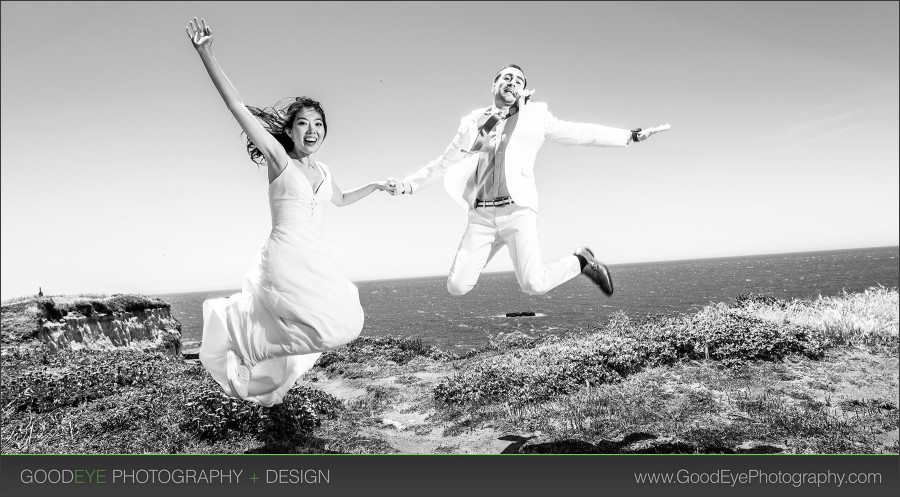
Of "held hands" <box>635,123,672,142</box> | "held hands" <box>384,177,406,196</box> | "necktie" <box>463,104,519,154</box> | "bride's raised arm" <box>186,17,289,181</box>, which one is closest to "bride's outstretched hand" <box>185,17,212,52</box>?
"bride's raised arm" <box>186,17,289,181</box>

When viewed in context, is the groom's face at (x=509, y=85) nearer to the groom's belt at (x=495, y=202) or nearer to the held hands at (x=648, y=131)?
the groom's belt at (x=495, y=202)

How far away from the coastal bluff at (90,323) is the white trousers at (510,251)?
13.6m

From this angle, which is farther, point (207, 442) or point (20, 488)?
point (207, 442)

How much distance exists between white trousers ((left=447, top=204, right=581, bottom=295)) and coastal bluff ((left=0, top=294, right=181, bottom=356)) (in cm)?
1364

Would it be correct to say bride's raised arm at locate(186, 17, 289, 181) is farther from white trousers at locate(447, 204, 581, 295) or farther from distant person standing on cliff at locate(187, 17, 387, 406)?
white trousers at locate(447, 204, 581, 295)

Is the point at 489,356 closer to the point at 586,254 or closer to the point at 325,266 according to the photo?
the point at 586,254

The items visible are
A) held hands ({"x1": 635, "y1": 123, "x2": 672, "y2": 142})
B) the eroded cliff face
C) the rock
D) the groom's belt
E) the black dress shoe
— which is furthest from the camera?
the eroded cliff face

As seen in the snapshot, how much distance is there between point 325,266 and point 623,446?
5.03 meters

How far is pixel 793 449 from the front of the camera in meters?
5.92

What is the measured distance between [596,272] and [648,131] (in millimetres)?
1381

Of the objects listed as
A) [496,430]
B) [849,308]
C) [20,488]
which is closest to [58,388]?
[20,488]

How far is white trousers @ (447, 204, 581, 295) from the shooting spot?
170 inches

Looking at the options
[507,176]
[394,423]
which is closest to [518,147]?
[507,176]

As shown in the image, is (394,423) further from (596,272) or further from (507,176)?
(507,176)
